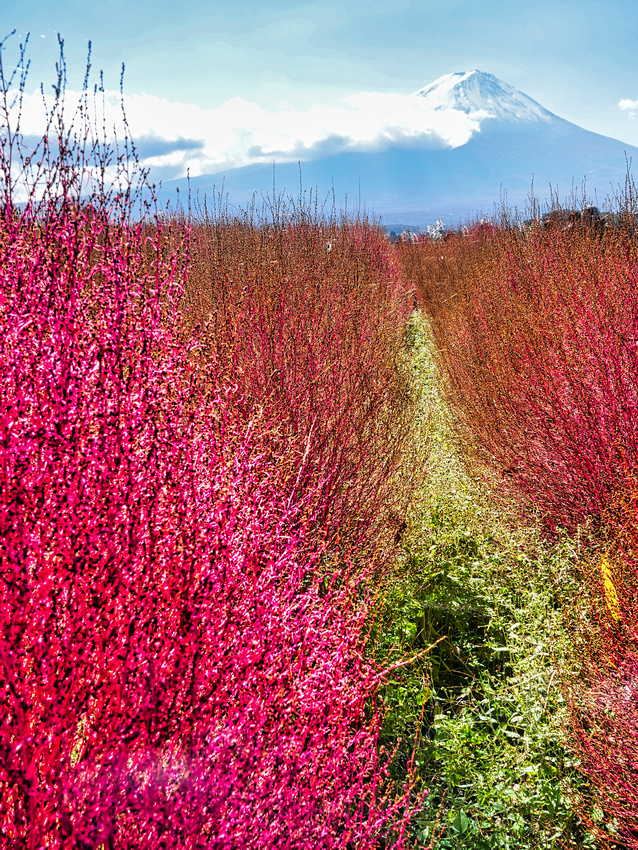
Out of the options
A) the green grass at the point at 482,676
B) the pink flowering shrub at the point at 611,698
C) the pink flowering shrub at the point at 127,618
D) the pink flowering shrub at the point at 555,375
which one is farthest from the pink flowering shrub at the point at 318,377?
the pink flowering shrub at the point at 611,698

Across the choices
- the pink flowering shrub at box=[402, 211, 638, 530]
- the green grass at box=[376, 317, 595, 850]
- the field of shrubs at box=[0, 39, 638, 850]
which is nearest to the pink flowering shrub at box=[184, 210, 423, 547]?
the field of shrubs at box=[0, 39, 638, 850]

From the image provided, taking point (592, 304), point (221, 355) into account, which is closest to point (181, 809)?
point (221, 355)

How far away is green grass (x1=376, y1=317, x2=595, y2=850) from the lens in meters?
2.82

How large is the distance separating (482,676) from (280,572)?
238 centimetres

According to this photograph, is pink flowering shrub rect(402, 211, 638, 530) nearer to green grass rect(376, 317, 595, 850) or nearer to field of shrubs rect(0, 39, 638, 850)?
field of shrubs rect(0, 39, 638, 850)

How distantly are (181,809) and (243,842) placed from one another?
237mm

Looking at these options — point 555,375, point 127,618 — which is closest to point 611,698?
point 127,618

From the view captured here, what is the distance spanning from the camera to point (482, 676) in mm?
3953

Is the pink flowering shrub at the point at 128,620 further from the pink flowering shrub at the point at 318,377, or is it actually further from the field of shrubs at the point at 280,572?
the pink flowering shrub at the point at 318,377

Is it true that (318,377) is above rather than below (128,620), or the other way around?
above

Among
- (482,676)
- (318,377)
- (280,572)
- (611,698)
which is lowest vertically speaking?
(482,676)

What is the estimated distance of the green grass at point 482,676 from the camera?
282 cm

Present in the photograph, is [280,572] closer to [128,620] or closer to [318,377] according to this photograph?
[128,620]

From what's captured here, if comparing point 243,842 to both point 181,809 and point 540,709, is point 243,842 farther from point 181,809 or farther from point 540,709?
point 540,709
